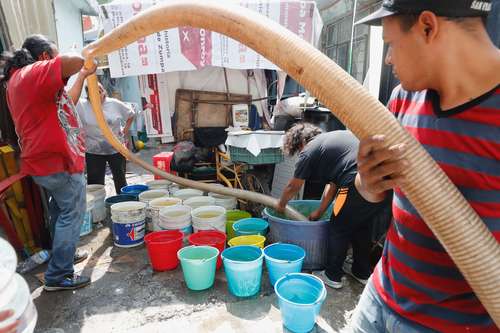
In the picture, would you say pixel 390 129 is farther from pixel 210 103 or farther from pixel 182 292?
pixel 210 103

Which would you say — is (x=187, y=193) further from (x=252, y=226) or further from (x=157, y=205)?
(x=252, y=226)

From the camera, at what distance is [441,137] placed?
0.90m

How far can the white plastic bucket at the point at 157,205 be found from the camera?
391cm

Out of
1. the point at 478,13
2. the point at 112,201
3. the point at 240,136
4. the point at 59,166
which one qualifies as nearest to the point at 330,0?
the point at 240,136

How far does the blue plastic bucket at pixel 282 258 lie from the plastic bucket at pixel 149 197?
190 centimetres

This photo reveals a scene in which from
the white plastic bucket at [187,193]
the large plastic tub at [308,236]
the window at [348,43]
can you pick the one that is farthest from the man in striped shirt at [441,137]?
the window at [348,43]

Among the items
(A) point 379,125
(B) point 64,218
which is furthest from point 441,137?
(B) point 64,218

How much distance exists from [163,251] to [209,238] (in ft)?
1.73

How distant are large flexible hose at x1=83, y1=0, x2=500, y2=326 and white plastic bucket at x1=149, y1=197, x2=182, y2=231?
10.1 ft

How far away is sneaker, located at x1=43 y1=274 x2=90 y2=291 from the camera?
2881 mm

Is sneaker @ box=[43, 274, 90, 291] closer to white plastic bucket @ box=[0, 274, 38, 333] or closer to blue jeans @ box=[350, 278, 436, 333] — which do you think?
white plastic bucket @ box=[0, 274, 38, 333]

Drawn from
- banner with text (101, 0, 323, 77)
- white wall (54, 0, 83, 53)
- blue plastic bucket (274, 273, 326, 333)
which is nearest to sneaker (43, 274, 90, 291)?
blue plastic bucket (274, 273, 326, 333)

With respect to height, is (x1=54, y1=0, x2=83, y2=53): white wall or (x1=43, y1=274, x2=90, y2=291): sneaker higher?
(x1=54, y1=0, x2=83, y2=53): white wall

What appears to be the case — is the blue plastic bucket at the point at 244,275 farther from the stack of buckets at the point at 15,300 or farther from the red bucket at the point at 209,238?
the stack of buckets at the point at 15,300
